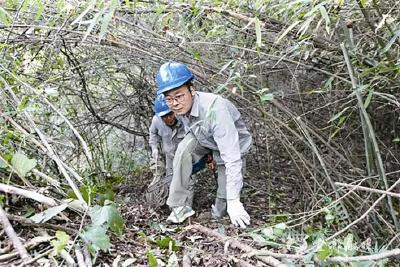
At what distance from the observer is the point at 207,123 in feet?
10.9

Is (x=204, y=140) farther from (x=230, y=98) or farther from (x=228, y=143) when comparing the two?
(x=230, y=98)

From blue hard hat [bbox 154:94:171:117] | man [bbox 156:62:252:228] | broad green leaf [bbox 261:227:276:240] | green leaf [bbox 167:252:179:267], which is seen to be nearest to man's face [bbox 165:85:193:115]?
man [bbox 156:62:252:228]

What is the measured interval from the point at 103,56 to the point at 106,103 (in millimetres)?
837

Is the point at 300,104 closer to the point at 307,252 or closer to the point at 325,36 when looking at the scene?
the point at 325,36

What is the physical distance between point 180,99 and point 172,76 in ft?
0.52

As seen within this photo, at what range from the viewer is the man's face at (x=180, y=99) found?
11.1 feet

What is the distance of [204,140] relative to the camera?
11.6ft

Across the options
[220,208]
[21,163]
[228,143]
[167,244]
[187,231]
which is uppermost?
[21,163]

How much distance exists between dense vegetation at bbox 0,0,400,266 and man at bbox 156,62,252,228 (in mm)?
135

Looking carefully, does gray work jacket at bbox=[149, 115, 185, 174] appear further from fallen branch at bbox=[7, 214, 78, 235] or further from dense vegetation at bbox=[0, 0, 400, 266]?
fallen branch at bbox=[7, 214, 78, 235]

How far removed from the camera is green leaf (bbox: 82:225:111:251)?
6.72ft

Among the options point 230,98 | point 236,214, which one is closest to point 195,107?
point 230,98

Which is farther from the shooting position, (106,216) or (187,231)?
(187,231)

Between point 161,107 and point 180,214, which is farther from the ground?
point 161,107
